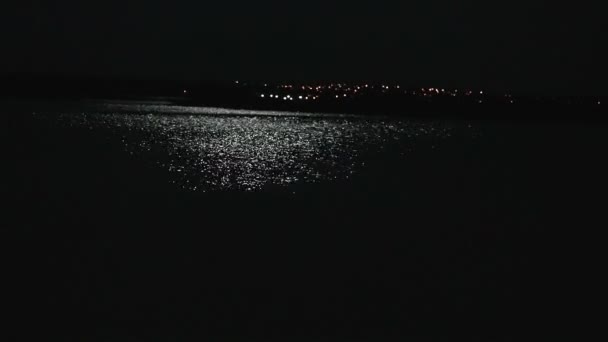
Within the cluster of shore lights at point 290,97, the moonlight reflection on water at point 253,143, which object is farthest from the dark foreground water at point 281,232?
the cluster of shore lights at point 290,97

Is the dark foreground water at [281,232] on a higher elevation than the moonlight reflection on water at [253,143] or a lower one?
lower

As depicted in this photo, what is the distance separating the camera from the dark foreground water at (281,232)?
5.13ft

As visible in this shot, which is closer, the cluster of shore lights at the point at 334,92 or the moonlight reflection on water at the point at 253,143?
the moonlight reflection on water at the point at 253,143

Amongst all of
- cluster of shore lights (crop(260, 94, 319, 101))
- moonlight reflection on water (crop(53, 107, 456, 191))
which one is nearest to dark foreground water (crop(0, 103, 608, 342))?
moonlight reflection on water (crop(53, 107, 456, 191))

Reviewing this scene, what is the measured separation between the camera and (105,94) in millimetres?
4785

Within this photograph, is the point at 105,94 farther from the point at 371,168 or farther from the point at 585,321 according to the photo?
the point at 585,321

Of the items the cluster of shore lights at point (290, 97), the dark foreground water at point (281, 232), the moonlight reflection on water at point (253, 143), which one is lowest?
the dark foreground water at point (281, 232)

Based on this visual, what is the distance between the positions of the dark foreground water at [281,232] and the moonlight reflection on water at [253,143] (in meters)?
0.02

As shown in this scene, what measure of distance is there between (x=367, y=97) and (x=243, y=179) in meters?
2.64

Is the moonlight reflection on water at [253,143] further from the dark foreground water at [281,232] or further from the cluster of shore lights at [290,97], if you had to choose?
the cluster of shore lights at [290,97]

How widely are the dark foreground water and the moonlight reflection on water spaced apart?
19 mm

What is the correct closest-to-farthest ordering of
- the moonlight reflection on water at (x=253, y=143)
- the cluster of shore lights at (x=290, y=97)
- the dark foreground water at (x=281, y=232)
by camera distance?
the dark foreground water at (x=281, y=232), the moonlight reflection on water at (x=253, y=143), the cluster of shore lights at (x=290, y=97)

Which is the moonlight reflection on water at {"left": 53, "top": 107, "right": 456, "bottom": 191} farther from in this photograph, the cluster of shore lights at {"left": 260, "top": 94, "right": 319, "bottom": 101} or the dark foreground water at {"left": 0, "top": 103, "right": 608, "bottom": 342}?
the cluster of shore lights at {"left": 260, "top": 94, "right": 319, "bottom": 101}

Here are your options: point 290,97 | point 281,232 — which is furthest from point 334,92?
point 281,232
